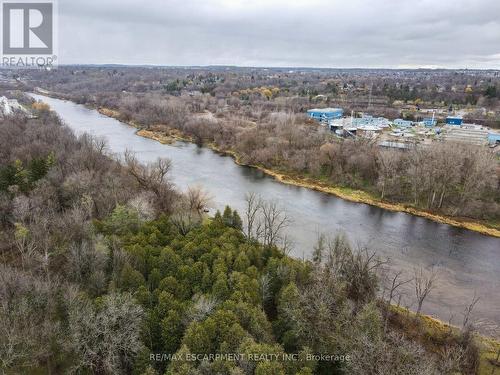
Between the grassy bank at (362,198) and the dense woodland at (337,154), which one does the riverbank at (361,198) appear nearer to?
the grassy bank at (362,198)

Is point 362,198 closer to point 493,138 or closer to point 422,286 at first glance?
point 422,286

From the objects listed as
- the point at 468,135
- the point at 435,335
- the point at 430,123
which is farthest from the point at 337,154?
the point at 430,123

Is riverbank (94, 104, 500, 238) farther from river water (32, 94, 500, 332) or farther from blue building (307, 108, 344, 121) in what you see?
blue building (307, 108, 344, 121)

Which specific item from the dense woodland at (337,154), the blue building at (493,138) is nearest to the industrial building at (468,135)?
the blue building at (493,138)

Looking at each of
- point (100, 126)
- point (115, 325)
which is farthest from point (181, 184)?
point (100, 126)

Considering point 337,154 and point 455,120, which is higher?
point 455,120

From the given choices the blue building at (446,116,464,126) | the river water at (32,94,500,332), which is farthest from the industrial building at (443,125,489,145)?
the river water at (32,94,500,332)
